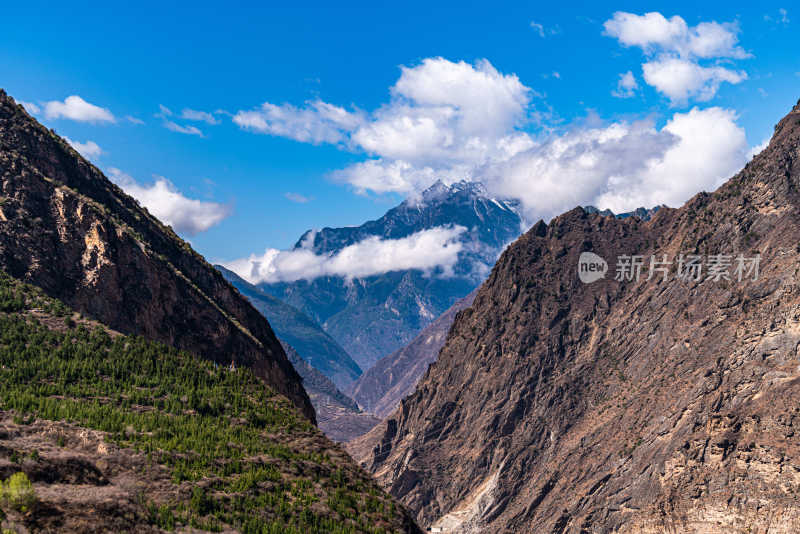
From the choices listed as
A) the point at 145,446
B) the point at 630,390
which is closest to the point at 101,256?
the point at 145,446

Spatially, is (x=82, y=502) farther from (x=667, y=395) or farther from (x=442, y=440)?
(x=442, y=440)

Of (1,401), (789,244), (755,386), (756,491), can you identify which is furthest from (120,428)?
(789,244)

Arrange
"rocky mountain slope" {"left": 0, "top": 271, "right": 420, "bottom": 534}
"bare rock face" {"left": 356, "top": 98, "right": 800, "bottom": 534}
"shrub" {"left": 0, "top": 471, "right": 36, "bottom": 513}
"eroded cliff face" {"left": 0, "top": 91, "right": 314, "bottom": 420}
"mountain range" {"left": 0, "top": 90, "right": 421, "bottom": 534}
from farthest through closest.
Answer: "bare rock face" {"left": 356, "top": 98, "right": 800, "bottom": 534} < "eroded cliff face" {"left": 0, "top": 91, "right": 314, "bottom": 420} < "mountain range" {"left": 0, "top": 90, "right": 421, "bottom": 534} < "rocky mountain slope" {"left": 0, "top": 271, "right": 420, "bottom": 534} < "shrub" {"left": 0, "top": 471, "right": 36, "bottom": 513}

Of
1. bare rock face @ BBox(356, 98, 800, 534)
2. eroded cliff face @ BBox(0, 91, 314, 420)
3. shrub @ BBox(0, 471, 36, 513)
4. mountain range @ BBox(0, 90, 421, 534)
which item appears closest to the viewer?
shrub @ BBox(0, 471, 36, 513)

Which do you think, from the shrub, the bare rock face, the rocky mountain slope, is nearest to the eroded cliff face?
the rocky mountain slope

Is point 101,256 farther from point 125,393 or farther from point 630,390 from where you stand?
point 630,390

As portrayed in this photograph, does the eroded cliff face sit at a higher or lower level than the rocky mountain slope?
higher

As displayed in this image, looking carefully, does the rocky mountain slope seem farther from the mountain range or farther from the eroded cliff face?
the eroded cliff face

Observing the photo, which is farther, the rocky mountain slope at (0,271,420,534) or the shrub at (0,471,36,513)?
the rocky mountain slope at (0,271,420,534)
